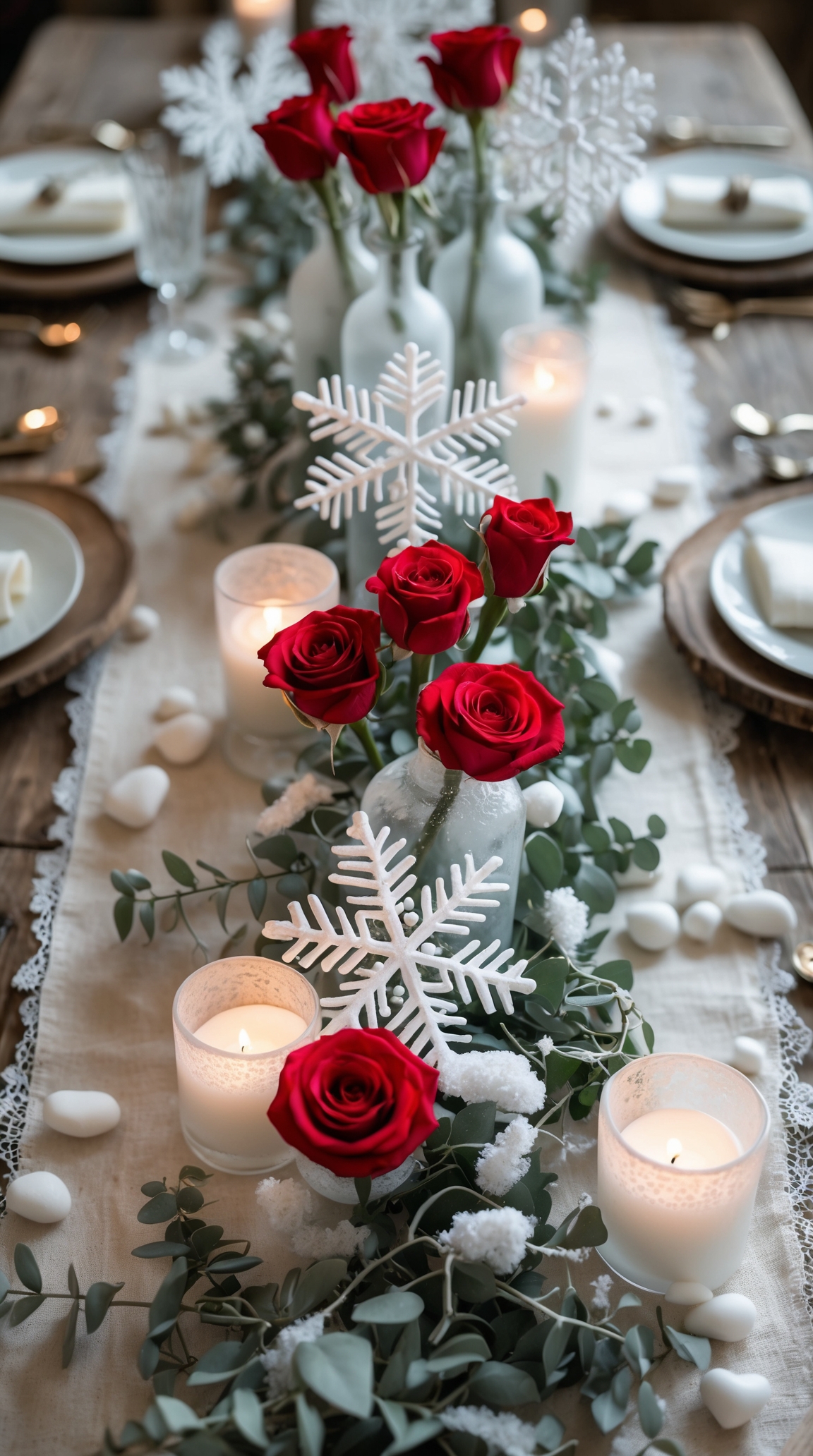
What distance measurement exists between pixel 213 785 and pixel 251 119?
1.03m

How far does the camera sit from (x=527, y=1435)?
0.61m

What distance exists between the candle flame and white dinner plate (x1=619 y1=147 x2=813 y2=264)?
4.53 ft

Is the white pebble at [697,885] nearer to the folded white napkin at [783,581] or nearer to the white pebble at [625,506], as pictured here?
the folded white napkin at [783,581]

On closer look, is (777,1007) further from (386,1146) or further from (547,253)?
(547,253)

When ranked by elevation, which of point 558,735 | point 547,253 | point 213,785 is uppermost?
point 558,735

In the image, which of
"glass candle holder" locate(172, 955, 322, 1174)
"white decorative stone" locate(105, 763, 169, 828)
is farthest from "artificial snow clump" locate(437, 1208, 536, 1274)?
"white decorative stone" locate(105, 763, 169, 828)

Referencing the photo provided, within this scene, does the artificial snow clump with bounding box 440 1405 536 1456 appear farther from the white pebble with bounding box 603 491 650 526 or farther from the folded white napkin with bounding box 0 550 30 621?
the white pebble with bounding box 603 491 650 526

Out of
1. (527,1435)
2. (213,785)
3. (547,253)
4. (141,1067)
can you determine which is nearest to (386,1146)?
(527,1435)

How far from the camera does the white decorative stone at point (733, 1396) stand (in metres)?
0.65

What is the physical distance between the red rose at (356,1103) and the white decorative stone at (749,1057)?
1.01 feet

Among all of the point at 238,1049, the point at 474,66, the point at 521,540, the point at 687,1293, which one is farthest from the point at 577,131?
the point at 687,1293

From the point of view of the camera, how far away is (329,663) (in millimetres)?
682

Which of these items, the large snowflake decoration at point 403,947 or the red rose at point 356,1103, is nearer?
the red rose at point 356,1103

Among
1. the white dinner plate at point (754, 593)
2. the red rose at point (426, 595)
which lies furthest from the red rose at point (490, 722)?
the white dinner plate at point (754, 593)
